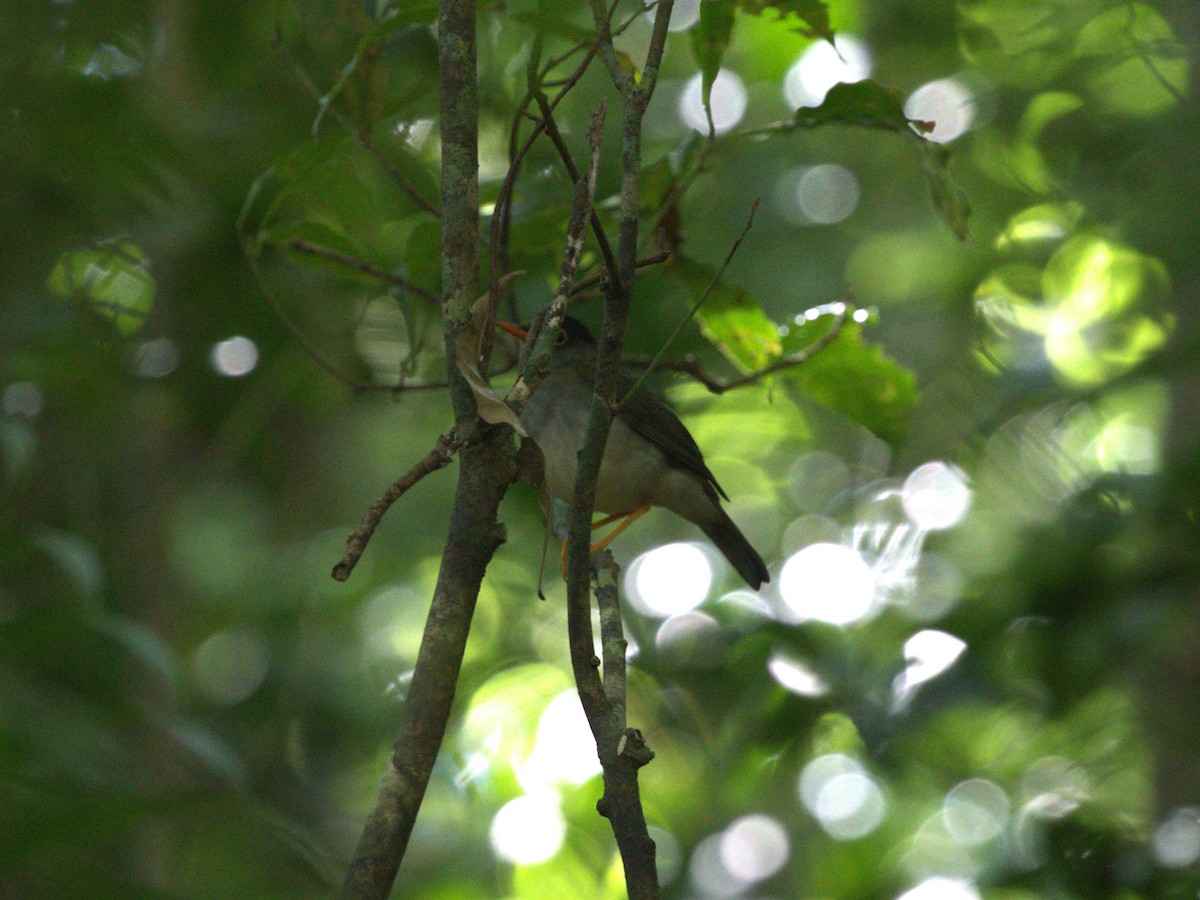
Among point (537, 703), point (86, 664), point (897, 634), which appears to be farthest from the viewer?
point (537, 703)

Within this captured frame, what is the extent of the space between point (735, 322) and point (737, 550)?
5.94 ft

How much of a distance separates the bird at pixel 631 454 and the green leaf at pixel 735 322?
883 mm

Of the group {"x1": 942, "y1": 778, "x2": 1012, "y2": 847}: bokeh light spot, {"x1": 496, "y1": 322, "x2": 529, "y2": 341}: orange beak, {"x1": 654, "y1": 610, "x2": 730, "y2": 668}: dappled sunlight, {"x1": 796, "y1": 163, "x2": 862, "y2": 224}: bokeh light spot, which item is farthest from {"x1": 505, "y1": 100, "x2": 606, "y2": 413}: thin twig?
{"x1": 796, "y1": 163, "x2": 862, "y2": 224}: bokeh light spot

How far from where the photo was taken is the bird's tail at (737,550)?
4520mm

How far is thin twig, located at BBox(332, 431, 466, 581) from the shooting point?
1615 millimetres

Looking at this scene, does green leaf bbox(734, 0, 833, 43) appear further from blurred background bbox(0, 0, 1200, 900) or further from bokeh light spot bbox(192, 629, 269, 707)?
bokeh light spot bbox(192, 629, 269, 707)

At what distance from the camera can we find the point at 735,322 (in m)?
2.93

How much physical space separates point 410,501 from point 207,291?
1925mm

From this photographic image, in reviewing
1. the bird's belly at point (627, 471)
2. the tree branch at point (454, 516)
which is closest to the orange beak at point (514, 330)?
the bird's belly at point (627, 471)

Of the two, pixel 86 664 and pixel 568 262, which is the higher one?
pixel 86 664

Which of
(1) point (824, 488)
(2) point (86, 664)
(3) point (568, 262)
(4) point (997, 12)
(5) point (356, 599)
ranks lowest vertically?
(3) point (568, 262)

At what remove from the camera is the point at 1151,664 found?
5023 mm

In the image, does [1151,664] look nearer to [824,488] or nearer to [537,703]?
[824,488]

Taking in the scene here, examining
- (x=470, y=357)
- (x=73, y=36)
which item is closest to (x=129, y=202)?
(x=73, y=36)
